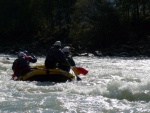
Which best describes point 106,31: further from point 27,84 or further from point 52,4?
point 27,84

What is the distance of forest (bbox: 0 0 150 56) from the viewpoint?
109 feet

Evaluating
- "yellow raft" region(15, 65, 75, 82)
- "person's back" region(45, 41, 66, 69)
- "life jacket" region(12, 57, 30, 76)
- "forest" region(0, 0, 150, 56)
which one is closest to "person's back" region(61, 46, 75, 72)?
"person's back" region(45, 41, 66, 69)

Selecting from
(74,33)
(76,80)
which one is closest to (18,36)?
(74,33)

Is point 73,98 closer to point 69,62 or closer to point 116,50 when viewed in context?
point 69,62

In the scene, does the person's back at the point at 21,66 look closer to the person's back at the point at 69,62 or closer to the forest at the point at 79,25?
the person's back at the point at 69,62

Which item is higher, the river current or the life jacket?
the life jacket

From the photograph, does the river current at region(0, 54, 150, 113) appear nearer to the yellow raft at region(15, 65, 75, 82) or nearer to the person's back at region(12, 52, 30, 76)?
the yellow raft at region(15, 65, 75, 82)

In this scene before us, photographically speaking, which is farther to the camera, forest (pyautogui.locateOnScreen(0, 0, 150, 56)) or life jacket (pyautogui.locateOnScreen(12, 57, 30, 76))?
forest (pyautogui.locateOnScreen(0, 0, 150, 56))

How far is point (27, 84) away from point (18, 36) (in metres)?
33.5

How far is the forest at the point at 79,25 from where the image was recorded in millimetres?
33375

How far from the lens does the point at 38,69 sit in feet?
44.9

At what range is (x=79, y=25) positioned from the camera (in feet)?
115

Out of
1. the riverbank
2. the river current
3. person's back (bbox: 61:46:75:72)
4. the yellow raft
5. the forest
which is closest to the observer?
the river current

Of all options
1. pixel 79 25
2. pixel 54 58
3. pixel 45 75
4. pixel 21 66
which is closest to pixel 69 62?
pixel 54 58
